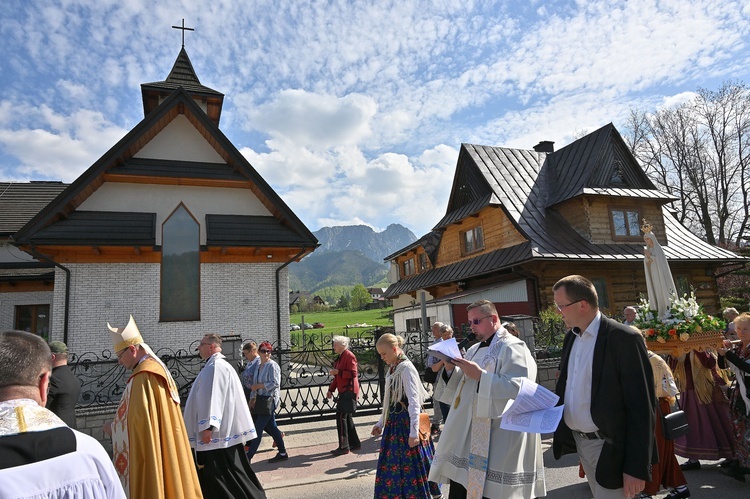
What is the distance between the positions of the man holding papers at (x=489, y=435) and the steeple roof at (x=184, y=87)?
54.8 ft

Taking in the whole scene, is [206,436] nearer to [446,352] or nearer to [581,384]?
[446,352]

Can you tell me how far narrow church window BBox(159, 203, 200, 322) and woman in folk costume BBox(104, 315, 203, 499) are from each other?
32.5ft

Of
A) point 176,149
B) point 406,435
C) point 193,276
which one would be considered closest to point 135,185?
point 176,149

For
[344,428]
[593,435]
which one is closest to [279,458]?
[344,428]

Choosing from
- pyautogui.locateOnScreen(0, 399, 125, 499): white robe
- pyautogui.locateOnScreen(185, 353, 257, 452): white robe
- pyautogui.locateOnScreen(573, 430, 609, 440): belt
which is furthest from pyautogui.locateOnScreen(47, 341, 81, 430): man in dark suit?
pyautogui.locateOnScreen(573, 430, 609, 440): belt

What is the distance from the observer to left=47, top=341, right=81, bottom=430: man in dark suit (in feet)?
→ 17.9

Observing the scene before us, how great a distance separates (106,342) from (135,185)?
4.56m

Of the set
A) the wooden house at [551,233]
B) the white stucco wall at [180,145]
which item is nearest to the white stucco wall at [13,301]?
the white stucco wall at [180,145]

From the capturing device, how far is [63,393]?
5.52 meters

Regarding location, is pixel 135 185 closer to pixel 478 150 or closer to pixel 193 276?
pixel 193 276

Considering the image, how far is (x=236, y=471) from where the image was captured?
4910 mm

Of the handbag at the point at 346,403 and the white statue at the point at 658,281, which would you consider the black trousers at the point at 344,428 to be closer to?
the handbag at the point at 346,403

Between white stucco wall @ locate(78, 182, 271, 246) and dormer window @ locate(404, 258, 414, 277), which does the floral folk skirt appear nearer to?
white stucco wall @ locate(78, 182, 271, 246)

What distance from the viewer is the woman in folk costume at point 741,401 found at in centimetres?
554
